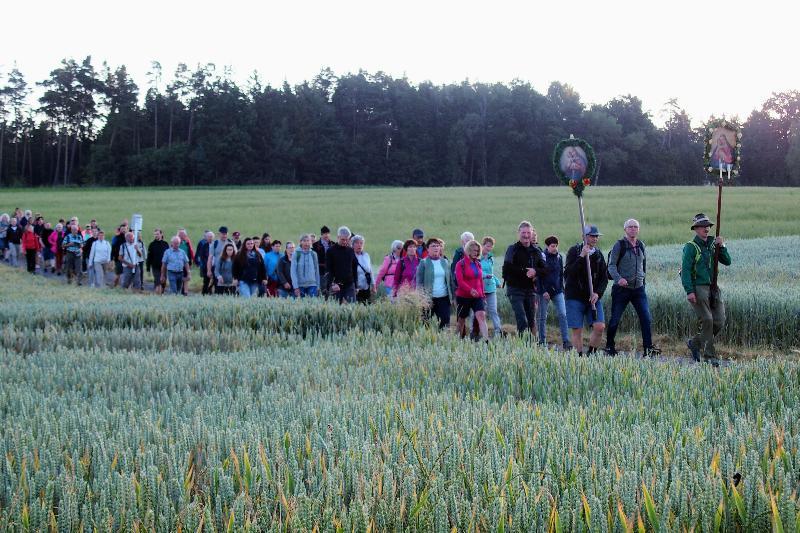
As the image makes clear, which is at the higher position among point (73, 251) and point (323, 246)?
point (323, 246)

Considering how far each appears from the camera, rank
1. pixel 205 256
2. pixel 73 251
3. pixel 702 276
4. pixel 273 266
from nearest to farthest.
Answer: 1. pixel 702 276
2. pixel 273 266
3. pixel 205 256
4. pixel 73 251

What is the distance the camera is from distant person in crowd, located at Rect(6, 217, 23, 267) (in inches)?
1157

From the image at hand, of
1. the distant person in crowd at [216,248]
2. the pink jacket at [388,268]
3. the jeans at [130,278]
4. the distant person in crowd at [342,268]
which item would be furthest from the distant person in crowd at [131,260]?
the pink jacket at [388,268]

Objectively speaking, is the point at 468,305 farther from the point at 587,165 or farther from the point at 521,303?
the point at 587,165

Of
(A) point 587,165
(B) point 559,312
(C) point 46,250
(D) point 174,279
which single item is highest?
(A) point 587,165

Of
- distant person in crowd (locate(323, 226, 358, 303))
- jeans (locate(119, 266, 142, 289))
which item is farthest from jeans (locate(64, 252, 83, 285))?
distant person in crowd (locate(323, 226, 358, 303))

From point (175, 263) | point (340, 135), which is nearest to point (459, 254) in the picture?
point (175, 263)

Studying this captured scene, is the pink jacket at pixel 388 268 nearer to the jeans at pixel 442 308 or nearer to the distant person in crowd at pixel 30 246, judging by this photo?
the jeans at pixel 442 308

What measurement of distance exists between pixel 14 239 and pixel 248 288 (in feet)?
54.5

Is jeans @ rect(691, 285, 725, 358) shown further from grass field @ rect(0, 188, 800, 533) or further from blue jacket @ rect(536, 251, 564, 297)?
grass field @ rect(0, 188, 800, 533)

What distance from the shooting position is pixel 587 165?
488 inches

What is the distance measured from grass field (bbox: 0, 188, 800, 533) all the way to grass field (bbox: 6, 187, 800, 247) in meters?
23.2

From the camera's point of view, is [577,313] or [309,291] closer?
[577,313]

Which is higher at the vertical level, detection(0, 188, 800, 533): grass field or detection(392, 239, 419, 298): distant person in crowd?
detection(392, 239, 419, 298): distant person in crowd
